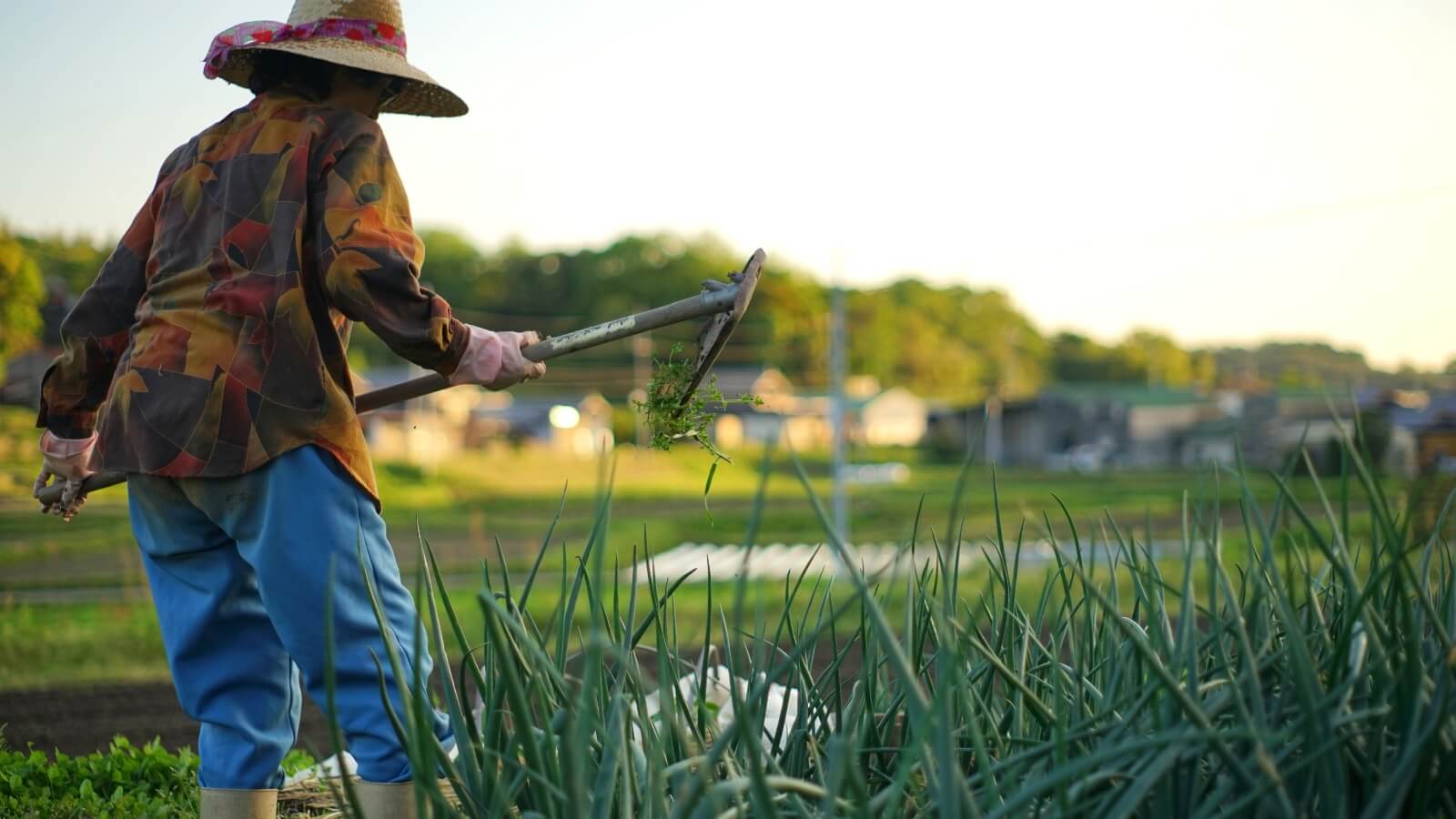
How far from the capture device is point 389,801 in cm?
202

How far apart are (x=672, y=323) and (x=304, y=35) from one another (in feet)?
2.69

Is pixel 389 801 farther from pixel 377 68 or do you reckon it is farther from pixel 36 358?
pixel 36 358

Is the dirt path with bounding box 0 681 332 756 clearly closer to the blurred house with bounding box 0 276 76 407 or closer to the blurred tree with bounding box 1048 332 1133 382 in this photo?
the blurred house with bounding box 0 276 76 407

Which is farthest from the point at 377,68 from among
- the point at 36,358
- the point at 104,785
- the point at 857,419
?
the point at 857,419

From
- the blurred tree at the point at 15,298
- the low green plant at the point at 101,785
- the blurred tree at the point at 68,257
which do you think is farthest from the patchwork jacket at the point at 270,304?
the blurred tree at the point at 68,257

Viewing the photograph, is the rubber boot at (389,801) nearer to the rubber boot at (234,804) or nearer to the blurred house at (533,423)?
the rubber boot at (234,804)

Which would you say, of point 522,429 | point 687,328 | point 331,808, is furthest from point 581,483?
point 331,808

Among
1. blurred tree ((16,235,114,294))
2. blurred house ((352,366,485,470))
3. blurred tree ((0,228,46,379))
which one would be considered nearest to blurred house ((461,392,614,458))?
blurred house ((352,366,485,470))

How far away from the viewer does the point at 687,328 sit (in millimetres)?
54688

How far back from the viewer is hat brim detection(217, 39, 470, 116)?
2219 millimetres

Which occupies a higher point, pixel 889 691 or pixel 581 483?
pixel 889 691

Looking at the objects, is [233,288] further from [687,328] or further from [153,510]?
[687,328]

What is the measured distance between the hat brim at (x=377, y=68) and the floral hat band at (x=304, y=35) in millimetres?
17

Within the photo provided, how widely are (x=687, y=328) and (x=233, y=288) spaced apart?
52690 mm
